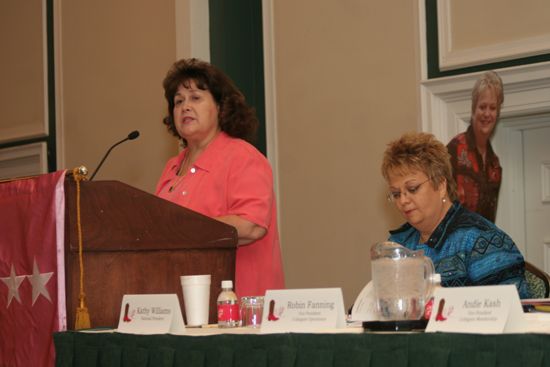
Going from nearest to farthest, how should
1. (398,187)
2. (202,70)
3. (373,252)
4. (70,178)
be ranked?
(373,252), (70,178), (398,187), (202,70)

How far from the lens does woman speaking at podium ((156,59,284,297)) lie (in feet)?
10.3

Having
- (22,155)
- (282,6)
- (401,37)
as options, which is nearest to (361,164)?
(401,37)

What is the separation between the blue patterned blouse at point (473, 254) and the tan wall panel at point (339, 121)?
7.20 feet

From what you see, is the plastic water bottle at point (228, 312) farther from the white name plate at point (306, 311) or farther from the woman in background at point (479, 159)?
the woman in background at point (479, 159)

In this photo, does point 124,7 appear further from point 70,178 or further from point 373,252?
point 373,252

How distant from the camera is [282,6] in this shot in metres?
5.82

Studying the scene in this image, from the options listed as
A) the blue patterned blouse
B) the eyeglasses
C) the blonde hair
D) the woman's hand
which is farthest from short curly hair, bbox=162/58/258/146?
the blonde hair

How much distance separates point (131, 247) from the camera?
2660mm

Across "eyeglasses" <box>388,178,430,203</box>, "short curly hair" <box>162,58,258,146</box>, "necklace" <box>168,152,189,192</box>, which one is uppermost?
"short curly hair" <box>162,58,258,146</box>

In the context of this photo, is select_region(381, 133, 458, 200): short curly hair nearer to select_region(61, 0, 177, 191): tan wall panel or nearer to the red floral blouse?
the red floral blouse

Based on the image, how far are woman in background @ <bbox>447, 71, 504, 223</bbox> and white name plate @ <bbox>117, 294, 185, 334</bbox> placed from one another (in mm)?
2985

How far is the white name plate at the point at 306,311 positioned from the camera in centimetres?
199

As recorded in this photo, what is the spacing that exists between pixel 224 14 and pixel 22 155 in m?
2.07

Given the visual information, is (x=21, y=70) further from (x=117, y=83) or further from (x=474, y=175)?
(x=474, y=175)
